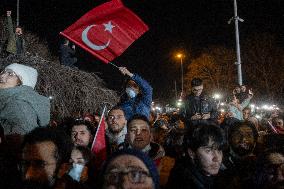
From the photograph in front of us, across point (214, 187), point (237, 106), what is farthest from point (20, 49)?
point (214, 187)

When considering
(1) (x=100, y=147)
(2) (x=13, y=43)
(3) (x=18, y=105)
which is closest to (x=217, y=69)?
(2) (x=13, y=43)

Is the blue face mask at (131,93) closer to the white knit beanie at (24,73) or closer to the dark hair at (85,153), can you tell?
the dark hair at (85,153)

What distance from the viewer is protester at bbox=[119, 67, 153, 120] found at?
243 inches

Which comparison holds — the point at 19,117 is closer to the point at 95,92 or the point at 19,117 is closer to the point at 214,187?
the point at 214,187

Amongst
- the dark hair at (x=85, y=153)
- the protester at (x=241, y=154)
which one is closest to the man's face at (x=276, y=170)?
the protester at (x=241, y=154)

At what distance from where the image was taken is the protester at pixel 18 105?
3924 mm

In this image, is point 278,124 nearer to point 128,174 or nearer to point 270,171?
point 270,171

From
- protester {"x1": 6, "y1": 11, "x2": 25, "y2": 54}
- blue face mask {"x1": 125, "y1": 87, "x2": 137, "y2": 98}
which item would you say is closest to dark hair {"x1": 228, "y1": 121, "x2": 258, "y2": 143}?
blue face mask {"x1": 125, "y1": 87, "x2": 137, "y2": 98}

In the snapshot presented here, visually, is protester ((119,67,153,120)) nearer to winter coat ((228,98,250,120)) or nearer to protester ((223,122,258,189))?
protester ((223,122,258,189))

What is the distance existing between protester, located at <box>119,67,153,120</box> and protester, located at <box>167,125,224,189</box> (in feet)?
6.33

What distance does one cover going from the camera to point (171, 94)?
54.1 m

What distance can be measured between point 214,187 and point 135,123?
171 centimetres

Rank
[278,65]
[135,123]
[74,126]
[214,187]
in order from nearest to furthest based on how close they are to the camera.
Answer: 1. [214,187]
2. [135,123]
3. [74,126]
4. [278,65]

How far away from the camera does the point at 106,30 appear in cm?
748
